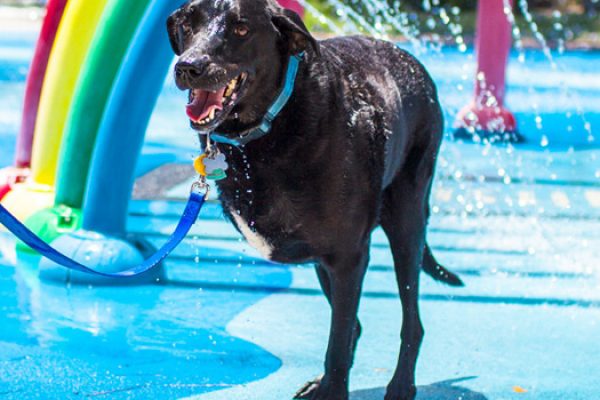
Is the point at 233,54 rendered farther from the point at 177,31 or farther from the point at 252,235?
the point at 252,235

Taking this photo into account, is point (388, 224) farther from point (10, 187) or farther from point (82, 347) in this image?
point (10, 187)

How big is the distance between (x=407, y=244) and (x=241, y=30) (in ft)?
3.71

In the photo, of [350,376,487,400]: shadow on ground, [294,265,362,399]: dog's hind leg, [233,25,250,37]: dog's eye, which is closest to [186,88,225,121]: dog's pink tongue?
[233,25,250,37]: dog's eye

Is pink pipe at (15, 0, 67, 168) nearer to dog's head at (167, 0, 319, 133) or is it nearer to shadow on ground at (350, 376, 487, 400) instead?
shadow on ground at (350, 376, 487, 400)

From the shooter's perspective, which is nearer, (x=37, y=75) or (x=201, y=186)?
(x=201, y=186)

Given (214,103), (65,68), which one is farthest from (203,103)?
(65,68)

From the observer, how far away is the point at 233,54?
10.2ft

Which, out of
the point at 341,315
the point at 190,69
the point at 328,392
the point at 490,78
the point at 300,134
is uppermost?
the point at 190,69

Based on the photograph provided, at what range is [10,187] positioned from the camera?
6277 millimetres

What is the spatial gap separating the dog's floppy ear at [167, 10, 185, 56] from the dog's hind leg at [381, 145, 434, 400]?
0.97m

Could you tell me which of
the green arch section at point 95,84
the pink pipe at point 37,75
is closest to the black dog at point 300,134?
the green arch section at point 95,84

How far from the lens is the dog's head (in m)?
3.04

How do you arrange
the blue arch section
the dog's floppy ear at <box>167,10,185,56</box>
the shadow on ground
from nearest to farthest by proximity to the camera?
the dog's floppy ear at <box>167,10,185,56</box> < the shadow on ground < the blue arch section

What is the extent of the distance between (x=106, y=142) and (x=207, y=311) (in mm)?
988
